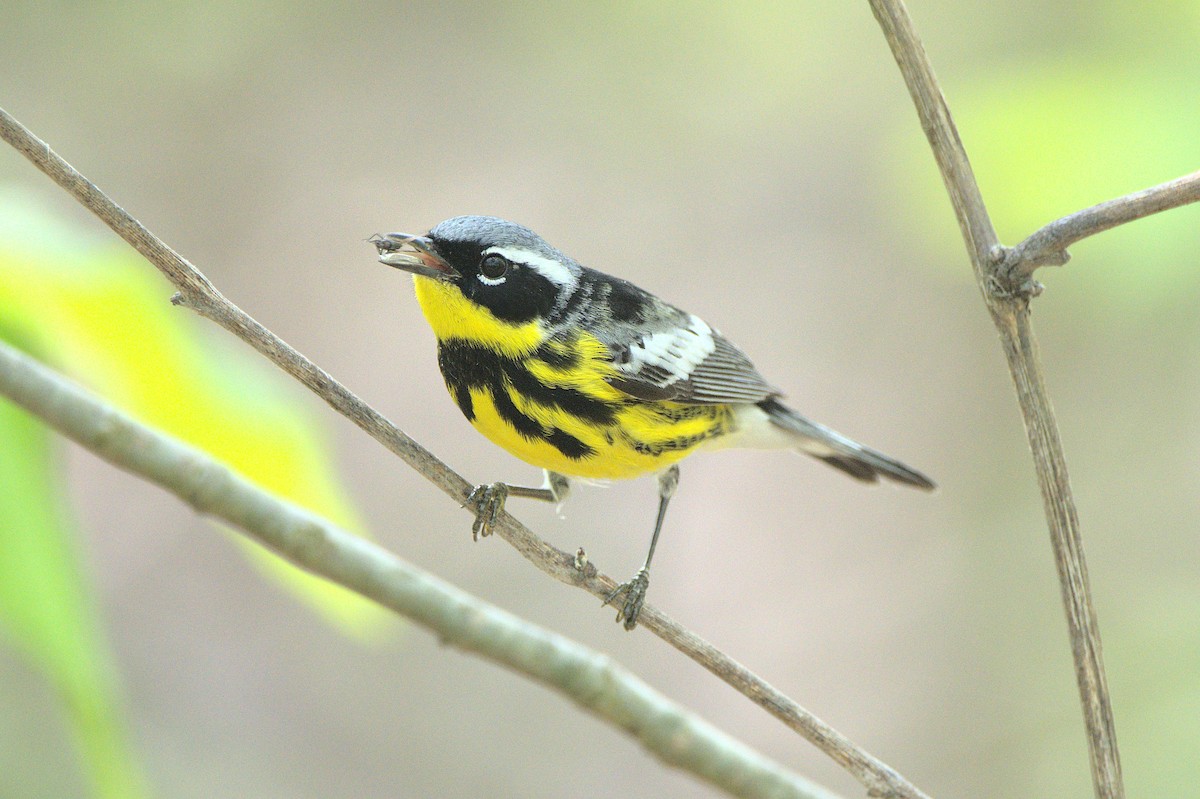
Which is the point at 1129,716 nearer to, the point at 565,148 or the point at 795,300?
the point at 795,300

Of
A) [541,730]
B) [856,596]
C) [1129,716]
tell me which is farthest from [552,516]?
[1129,716]

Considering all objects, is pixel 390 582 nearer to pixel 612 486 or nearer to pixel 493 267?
pixel 493 267

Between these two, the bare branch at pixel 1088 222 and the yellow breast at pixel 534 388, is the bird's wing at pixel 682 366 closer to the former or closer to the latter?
the yellow breast at pixel 534 388

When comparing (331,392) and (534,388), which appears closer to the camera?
(331,392)

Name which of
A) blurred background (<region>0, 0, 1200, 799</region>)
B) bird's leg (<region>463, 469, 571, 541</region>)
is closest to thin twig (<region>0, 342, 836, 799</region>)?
bird's leg (<region>463, 469, 571, 541</region>)

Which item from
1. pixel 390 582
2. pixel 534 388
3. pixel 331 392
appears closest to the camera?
pixel 390 582

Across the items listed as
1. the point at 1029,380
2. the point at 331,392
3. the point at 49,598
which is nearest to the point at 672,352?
the point at 331,392
